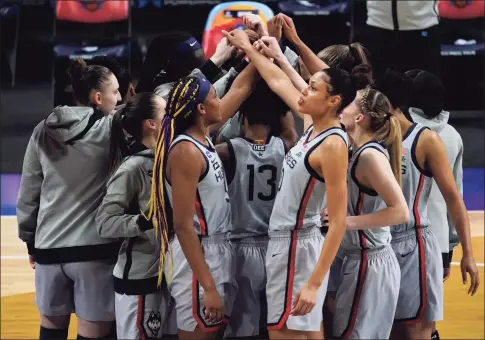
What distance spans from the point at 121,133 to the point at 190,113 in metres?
0.56

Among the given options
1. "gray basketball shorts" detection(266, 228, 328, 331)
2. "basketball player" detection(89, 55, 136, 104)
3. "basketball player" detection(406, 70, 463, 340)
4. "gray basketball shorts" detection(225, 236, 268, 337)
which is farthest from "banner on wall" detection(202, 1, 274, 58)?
"gray basketball shorts" detection(266, 228, 328, 331)

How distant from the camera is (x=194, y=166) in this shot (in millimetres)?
4051

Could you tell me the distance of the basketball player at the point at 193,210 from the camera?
13.3 feet

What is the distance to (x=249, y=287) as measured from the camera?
14.4 feet

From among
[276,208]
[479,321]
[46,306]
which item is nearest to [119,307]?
[46,306]

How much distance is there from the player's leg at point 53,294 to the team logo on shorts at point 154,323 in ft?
2.02

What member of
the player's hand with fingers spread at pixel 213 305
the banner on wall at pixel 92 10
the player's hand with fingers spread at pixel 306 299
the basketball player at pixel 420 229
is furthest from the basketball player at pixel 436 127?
the banner on wall at pixel 92 10

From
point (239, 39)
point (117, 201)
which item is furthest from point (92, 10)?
point (117, 201)

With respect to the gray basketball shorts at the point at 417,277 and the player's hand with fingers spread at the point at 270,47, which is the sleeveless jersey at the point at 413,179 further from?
the player's hand with fingers spread at the point at 270,47

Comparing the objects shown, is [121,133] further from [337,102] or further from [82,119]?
[337,102]

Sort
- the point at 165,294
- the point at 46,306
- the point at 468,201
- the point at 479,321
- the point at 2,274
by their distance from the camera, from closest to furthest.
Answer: the point at 165,294, the point at 46,306, the point at 479,321, the point at 2,274, the point at 468,201

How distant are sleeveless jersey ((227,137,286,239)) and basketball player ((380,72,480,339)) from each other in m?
0.60

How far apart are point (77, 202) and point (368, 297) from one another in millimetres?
1452

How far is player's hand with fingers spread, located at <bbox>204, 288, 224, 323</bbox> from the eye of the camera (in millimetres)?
4082
